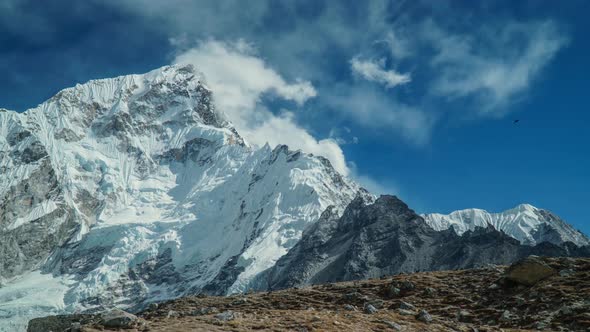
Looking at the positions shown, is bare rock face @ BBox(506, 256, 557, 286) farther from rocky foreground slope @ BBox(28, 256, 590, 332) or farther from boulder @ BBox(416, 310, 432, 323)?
boulder @ BBox(416, 310, 432, 323)

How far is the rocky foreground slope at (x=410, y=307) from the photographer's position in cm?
2286

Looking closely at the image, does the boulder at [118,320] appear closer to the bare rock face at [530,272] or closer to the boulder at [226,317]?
the boulder at [226,317]

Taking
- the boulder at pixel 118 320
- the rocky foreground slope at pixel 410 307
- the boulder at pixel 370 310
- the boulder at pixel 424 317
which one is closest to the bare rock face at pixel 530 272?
the rocky foreground slope at pixel 410 307

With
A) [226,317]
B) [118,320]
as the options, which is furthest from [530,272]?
[118,320]

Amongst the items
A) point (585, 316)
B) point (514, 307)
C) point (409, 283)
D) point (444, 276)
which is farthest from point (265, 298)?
point (585, 316)

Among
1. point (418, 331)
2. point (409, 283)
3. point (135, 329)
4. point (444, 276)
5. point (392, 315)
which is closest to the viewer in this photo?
point (135, 329)

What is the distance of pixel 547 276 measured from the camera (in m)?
32.3

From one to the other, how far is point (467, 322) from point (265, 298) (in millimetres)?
12752

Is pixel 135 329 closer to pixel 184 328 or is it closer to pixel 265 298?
pixel 184 328

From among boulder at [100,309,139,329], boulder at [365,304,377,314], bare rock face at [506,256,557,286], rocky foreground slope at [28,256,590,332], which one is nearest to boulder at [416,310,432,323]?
rocky foreground slope at [28,256,590,332]

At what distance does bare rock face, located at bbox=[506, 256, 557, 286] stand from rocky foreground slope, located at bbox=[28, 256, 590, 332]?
5cm

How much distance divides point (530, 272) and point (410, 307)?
817cm

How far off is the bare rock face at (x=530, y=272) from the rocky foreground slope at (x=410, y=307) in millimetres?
54

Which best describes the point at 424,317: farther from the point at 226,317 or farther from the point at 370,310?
the point at 226,317
